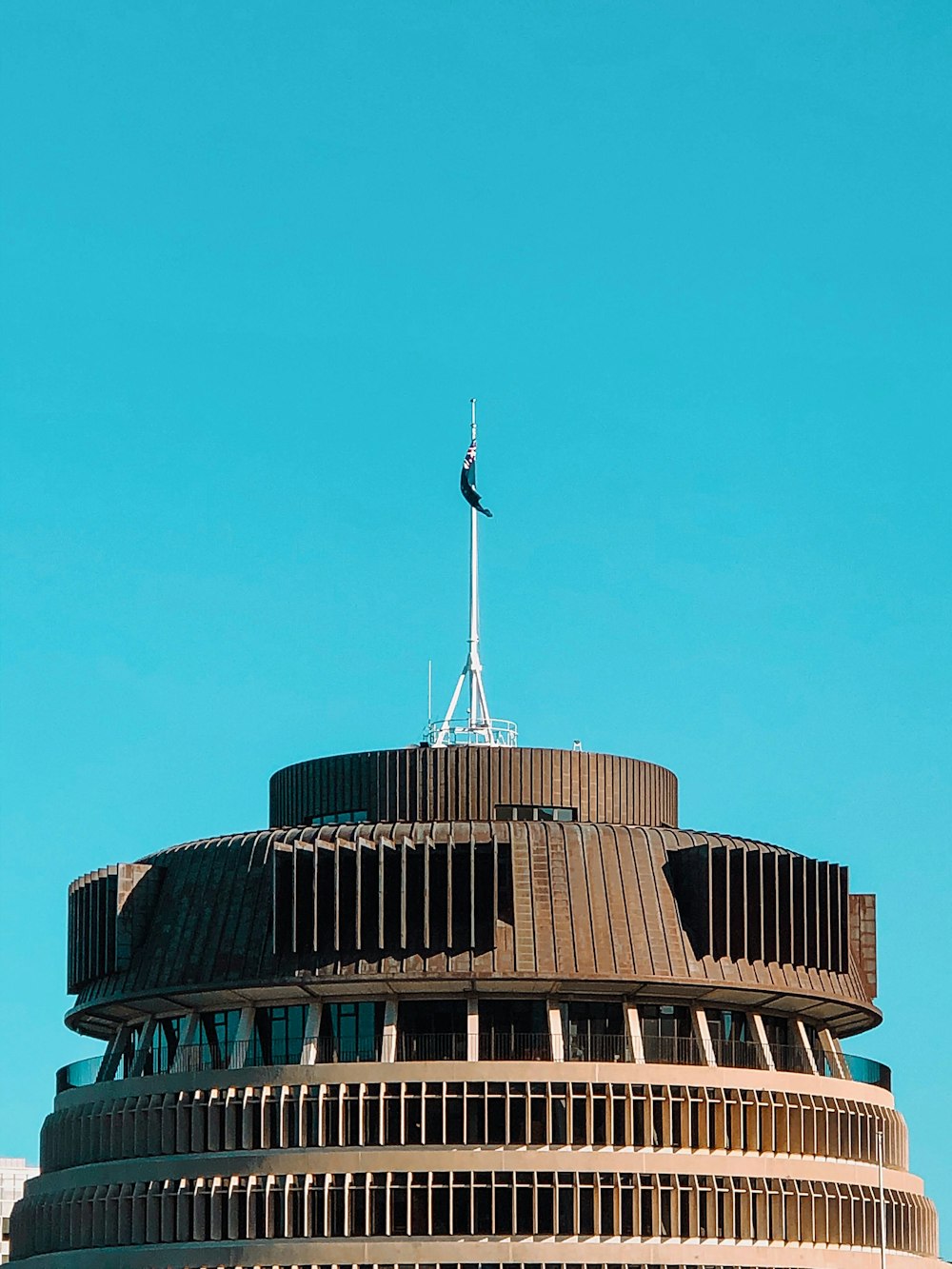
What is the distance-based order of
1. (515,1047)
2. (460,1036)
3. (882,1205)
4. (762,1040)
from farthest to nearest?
(882,1205) → (762,1040) → (460,1036) → (515,1047)

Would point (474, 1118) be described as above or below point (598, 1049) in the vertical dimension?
below

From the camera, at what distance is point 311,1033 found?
12412 centimetres

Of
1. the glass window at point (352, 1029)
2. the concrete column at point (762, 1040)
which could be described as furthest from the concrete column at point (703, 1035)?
the glass window at point (352, 1029)

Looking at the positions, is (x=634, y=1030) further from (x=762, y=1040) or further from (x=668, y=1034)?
(x=762, y=1040)

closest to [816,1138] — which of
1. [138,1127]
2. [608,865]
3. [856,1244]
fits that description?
[856,1244]

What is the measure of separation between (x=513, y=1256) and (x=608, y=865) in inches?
697

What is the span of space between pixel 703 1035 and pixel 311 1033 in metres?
17.3

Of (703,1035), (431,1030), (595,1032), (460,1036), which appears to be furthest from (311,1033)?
(703,1035)

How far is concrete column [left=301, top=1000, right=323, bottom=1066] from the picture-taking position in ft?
405

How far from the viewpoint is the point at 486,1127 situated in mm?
120125

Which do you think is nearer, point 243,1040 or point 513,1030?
point 513,1030

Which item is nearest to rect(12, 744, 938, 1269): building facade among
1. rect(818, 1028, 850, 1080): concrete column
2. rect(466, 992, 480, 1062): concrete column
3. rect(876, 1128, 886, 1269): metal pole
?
rect(466, 992, 480, 1062): concrete column

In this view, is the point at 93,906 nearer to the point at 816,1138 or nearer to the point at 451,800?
the point at 451,800

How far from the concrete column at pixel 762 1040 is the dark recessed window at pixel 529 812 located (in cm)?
1226
